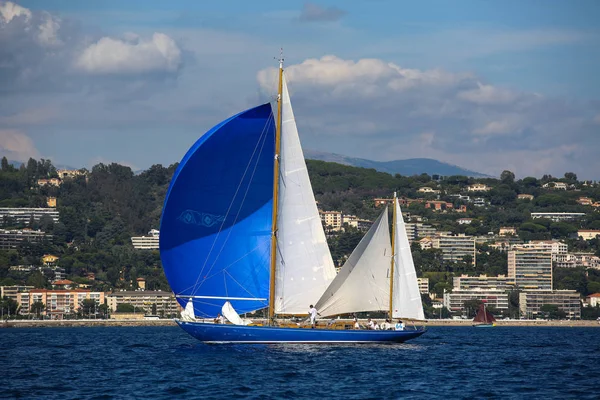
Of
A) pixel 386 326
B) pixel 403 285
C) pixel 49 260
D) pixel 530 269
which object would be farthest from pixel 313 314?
pixel 49 260

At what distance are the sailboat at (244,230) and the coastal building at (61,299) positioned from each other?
112945 millimetres

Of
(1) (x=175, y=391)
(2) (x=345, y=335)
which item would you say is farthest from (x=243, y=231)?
(1) (x=175, y=391)

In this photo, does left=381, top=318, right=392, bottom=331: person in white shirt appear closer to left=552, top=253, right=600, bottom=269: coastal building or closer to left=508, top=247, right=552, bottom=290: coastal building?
left=508, top=247, right=552, bottom=290: coastal building

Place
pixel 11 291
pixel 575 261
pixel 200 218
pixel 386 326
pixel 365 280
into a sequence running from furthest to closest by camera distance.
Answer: pixel 575 261 < pixel 11 291 < pixel 386 326 < pixel 365 280 < pixel 200 218

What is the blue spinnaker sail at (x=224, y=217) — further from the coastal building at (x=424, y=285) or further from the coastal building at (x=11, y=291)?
the coastal building at (x=424, y=285)

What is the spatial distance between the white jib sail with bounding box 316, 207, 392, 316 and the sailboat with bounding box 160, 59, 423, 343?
1.25 metres

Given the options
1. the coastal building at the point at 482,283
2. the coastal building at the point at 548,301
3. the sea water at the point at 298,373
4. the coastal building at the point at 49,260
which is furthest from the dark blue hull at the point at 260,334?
the coastal building at the point at 49,260

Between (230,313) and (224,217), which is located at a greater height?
(224,217)

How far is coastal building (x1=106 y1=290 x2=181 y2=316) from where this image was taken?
522 feet

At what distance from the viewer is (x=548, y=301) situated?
6481 inches

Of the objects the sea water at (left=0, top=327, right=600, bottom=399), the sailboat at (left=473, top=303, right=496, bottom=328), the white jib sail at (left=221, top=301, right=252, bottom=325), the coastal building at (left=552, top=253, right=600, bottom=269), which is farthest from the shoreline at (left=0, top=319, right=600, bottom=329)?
the white jib sail at (left=221, top=301, right=252, bottom=325)

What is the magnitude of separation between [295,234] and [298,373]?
918cm

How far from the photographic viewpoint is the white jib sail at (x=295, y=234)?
46.8 metres

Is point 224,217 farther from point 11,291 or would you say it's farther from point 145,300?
point 11,291
